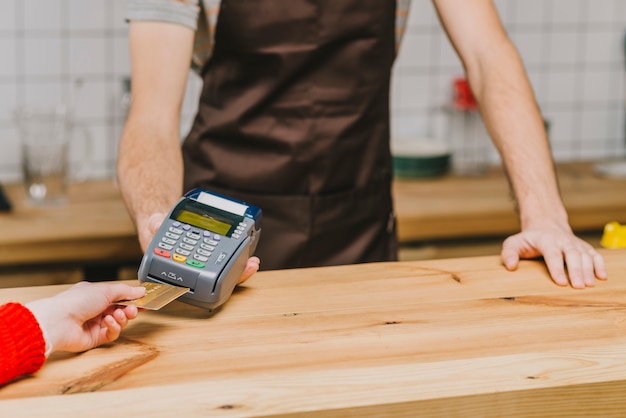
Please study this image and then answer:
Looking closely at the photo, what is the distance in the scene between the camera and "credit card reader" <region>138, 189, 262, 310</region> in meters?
0.99

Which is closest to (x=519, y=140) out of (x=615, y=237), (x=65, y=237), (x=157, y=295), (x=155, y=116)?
(x=615, y=237)

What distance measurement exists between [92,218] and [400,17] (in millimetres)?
858

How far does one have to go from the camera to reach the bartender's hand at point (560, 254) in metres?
1.15

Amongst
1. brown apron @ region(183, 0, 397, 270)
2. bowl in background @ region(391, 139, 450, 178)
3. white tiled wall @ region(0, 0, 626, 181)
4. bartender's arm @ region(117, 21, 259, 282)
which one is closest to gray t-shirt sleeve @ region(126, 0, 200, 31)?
bartender's arm @ region(117, 21, 259, 282)

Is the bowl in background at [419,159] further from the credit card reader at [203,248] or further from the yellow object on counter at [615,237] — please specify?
the credit card reader at [203,248]

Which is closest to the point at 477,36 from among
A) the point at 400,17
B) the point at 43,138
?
the point at 400,17

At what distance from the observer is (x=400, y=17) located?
1.74m

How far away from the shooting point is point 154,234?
112cm

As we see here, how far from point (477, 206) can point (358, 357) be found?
1436 millimetres

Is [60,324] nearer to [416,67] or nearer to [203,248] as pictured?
[203,248]

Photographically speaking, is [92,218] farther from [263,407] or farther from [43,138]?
[263,407]

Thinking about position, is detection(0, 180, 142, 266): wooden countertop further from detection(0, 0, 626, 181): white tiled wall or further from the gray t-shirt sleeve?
the gray t-shirt sleeve

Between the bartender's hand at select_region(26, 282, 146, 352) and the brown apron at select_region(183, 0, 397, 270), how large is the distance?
72 centimetres

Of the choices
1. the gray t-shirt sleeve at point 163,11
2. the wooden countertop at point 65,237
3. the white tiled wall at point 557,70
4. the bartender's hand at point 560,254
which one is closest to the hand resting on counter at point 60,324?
the bartender's hand at point 560,254
